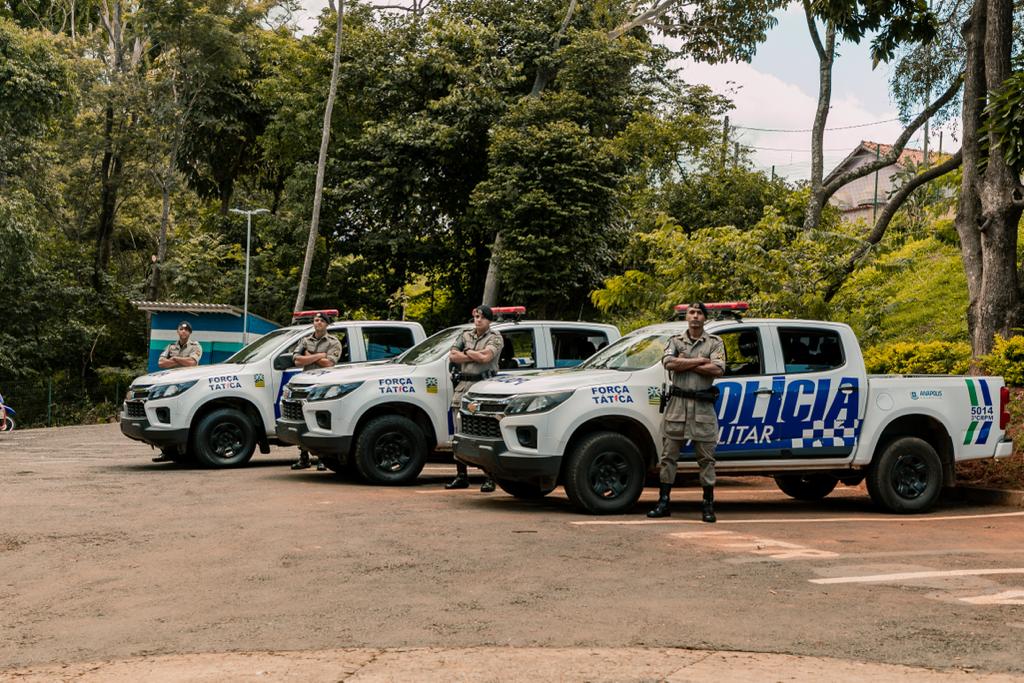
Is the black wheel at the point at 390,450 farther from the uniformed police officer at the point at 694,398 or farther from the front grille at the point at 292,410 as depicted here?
the uniformed police officer at the point at 694,398

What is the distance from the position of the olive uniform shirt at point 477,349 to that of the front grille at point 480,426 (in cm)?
103

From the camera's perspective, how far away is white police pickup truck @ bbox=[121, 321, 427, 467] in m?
15.6

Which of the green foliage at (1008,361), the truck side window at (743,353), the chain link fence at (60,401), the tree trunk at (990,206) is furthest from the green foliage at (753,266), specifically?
the chain link fence at (60,401)

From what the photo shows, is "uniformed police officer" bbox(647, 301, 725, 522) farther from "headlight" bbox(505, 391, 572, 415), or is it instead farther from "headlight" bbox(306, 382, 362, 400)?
"headlight" bbox(306, 382, 362, 400)

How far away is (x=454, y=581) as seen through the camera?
25.7 ft

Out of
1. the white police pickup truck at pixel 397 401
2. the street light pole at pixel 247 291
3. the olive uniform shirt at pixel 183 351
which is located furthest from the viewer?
the street light pole at pixel 247 291

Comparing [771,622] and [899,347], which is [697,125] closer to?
[899,347]

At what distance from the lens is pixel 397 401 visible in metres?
13.6

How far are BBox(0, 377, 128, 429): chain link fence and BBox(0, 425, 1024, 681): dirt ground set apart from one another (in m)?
28.9

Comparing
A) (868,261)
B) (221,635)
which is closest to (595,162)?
(868,261)

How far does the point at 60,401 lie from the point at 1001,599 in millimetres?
38906

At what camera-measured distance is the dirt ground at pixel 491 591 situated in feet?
19.5

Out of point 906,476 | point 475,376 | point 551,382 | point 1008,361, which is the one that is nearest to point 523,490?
point 475,376

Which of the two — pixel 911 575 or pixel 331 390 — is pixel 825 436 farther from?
pixel 331 390
